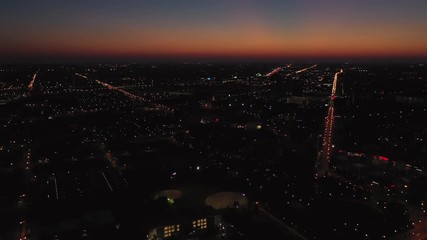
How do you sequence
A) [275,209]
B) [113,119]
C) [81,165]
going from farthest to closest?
[113,119]
[81,165]
[275,209]

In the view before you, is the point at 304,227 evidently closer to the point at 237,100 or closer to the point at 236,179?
the point at 236,179

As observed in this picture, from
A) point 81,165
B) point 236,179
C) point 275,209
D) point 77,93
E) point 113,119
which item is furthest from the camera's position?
point 77,93

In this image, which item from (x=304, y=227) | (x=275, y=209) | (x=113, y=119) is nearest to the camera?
(x=304, y=227)

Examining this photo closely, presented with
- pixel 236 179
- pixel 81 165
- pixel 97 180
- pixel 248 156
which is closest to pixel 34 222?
pixel 97 180

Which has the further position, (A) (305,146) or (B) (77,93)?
(B) (77,93)

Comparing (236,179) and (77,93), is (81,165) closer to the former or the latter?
(236,179)

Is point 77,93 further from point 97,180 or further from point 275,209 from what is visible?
point 275,209

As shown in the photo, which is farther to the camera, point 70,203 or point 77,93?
point 77,93

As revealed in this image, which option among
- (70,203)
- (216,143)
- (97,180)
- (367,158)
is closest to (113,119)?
(216,143)

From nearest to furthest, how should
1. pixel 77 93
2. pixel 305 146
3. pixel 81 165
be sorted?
pixel 81 165 → pixel 305 146 → pixel 77 93
